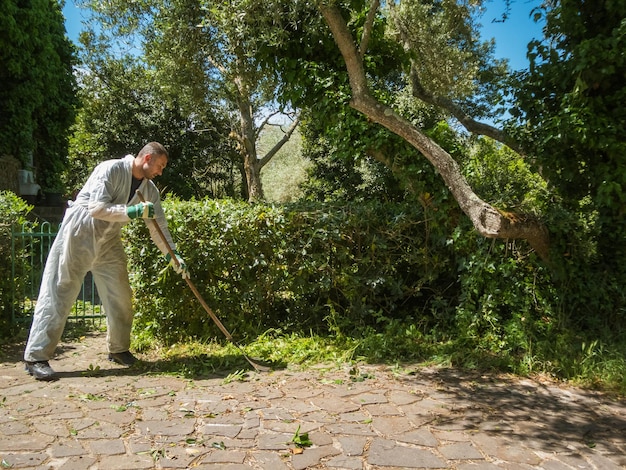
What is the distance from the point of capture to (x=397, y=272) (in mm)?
6309

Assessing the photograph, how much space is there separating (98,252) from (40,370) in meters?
1.14

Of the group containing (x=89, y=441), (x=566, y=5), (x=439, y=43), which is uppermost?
(x=439, y=43)

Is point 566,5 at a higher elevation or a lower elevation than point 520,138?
higher

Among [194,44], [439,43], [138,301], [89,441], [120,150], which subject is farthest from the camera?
[120,150]

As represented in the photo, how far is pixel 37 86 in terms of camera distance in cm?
1587

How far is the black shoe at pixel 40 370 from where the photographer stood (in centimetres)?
464

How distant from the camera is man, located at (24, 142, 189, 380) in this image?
4.70m

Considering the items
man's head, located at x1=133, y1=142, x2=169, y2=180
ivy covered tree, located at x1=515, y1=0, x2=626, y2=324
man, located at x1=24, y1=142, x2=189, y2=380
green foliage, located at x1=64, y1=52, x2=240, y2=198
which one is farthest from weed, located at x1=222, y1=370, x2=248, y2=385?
green foliage, located at x1=64, y1=52, x2=240, y2=198

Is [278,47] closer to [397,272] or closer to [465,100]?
[397,272]

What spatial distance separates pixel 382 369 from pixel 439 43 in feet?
30.8

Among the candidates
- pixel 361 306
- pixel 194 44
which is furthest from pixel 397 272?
pixel 194 44

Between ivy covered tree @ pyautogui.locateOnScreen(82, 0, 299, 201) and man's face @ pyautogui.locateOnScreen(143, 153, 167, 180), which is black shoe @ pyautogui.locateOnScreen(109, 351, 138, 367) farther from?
ivy covered tree @ pyautogui.locateOnScreen(82, 0, 299, 201)

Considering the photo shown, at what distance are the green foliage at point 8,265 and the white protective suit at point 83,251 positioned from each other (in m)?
1.50

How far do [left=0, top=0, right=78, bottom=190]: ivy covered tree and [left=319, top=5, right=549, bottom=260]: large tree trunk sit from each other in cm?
1187
